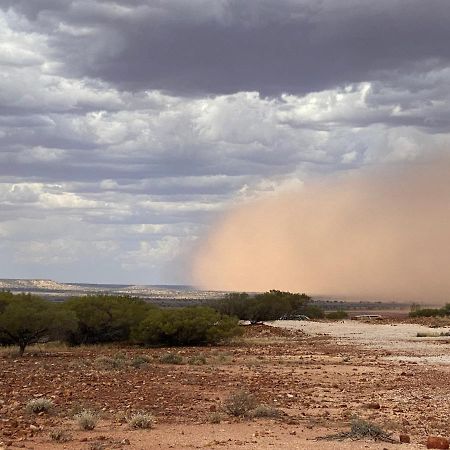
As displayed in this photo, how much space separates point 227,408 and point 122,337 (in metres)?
30.7

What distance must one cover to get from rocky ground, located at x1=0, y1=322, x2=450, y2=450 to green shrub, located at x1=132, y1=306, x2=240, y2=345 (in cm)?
716

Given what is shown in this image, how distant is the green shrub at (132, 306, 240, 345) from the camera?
45.3m

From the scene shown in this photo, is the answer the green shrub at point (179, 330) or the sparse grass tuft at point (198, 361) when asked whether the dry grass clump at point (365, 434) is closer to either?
the sparse grass tuft at point (198, 361)

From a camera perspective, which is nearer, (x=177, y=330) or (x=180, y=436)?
(x=180, y=436)

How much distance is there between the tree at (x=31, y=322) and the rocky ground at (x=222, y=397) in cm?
102

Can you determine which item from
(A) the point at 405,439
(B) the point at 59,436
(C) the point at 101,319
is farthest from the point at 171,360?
(A) the point at 405,439

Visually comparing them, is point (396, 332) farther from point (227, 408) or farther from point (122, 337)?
point (227, 408)

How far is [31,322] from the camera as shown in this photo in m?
38.1

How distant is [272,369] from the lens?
29.9 metres

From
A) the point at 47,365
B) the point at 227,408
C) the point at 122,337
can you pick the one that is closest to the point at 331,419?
the point at 227,408

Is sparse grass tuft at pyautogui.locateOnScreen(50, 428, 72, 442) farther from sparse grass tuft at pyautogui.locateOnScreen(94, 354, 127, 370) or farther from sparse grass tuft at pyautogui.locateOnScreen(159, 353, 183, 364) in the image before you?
sparse grass tuft at pyautogui.locateOnScreen(159, 353, 183, 364)

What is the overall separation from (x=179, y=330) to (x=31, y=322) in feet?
34.3

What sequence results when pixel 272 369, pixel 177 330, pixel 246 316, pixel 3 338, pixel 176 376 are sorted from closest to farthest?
pixel 176 376, pixel 272 369, pixel 3 338, pixel 177 330, pixel 246 316

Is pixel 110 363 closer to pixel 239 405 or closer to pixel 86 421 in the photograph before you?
pixel 239 405
